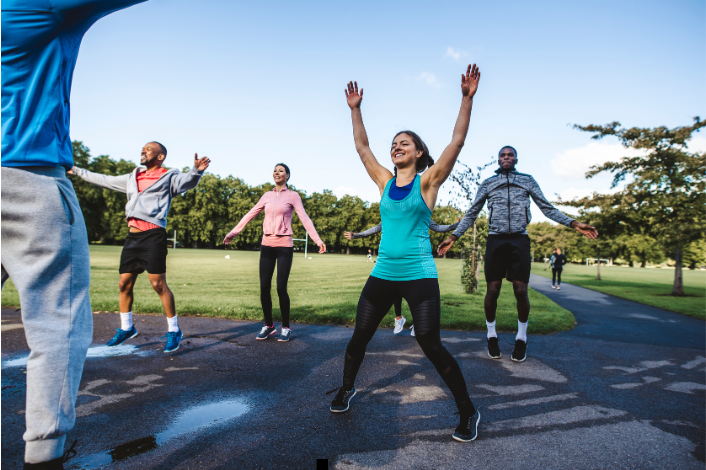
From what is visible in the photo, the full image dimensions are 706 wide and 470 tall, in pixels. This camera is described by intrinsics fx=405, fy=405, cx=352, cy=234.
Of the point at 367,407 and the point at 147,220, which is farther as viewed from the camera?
the point at 147,220

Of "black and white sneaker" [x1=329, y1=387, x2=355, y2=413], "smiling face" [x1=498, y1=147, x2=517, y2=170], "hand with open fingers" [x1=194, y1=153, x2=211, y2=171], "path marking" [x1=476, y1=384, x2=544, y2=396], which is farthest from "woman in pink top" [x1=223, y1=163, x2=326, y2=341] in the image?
"path marking" [x1=476, y1=384, x2=544, y2=396]

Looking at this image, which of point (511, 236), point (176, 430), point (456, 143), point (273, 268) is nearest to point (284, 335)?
point (273, 268)

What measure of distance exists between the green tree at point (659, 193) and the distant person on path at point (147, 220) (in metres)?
17.1

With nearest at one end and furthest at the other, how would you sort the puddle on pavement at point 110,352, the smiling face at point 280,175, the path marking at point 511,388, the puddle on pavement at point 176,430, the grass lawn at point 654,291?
the puddle on pavement at point 176,430
the path marking at point 511,388
the puddle on pavement at point 110,352
the smiling face at point 280,175
the grass lawn at point 654,291

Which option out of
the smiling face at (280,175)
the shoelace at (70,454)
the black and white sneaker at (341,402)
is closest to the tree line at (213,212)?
the smiling face at (280,175)

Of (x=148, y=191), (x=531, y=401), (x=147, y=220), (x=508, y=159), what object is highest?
(x=508, y=159)

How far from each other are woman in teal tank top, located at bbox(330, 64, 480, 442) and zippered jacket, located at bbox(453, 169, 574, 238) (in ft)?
6.22

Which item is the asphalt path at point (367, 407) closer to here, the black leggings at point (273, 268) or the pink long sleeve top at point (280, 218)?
the black leggings at point (273, 268)

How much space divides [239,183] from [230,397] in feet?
269

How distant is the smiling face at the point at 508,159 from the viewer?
496 cm

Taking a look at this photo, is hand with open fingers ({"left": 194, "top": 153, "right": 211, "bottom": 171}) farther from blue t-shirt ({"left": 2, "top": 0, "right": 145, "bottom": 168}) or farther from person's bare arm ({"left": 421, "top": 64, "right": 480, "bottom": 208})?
person's bare arm ({"left": 421, "top": 64, "right": 480, "bottom": 208})

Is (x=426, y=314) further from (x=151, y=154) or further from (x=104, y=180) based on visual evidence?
(x=104, y=180)

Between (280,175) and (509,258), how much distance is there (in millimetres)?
3187

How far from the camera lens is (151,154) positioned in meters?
4.65
